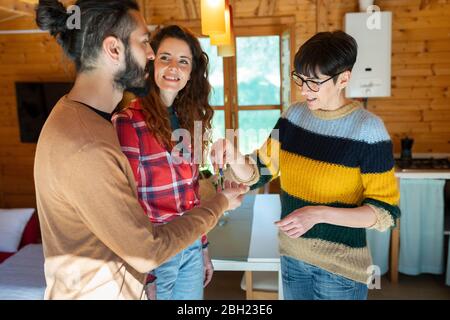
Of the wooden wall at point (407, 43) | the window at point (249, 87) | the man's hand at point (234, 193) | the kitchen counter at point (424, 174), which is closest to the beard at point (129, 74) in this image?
the man's hand at point (234, 193)

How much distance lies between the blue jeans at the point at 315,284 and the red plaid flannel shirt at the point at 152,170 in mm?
420

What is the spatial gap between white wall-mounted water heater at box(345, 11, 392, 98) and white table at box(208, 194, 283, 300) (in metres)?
1.54

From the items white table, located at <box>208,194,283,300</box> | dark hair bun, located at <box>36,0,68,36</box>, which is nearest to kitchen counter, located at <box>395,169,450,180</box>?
white table, located at <box>208,194,283,300</box>

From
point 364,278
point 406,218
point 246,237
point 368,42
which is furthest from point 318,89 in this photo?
point 368,42

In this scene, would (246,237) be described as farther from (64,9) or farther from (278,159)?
(64,9)

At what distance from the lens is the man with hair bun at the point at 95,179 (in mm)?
843

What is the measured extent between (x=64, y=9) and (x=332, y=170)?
86 centimetres

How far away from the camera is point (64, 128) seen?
0.85m

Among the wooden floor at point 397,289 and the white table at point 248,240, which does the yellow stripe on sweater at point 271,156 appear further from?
the wooden floor at point 397,289

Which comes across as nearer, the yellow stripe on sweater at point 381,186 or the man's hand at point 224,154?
the yellow stripe on sweater at point 381,186

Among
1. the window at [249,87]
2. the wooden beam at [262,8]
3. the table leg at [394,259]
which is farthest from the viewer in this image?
the window at [249,87]

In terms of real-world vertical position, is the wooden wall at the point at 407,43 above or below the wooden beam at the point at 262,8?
below

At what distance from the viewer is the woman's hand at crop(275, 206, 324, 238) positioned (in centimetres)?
124

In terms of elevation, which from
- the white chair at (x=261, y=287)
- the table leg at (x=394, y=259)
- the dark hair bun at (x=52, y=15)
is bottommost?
the table leg at (x=394, y=259)
